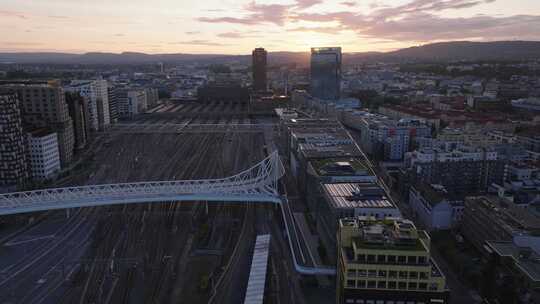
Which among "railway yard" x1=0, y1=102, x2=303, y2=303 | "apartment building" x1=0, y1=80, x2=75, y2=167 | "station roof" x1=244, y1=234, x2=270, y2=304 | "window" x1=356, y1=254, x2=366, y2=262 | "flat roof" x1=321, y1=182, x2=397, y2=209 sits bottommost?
"railway yard" x1=0, y1=102, x2=303, y2=303

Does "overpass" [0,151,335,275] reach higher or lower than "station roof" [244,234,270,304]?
higher

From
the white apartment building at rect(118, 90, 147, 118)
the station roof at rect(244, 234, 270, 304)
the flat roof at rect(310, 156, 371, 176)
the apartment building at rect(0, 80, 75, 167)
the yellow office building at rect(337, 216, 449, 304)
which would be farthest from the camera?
the white apartment building at rect(118, 90, 147, 118)

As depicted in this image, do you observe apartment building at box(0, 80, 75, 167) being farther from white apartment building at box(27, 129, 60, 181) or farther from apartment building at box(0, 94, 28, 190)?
apartment building at box(0, 94, 28, 190)

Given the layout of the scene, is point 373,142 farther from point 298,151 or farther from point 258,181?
point 258,181

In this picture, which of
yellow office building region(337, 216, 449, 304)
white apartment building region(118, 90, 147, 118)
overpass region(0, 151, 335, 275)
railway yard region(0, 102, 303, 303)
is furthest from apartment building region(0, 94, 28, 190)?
white apartment building region(118, 90, 147, 118)

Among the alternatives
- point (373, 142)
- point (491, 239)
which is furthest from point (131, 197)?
point (373, 142)

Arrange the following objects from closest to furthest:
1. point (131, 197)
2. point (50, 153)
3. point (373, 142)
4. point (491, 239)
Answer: point (491, 239) → point (131, 197) → point (50, 153) → point (373, 142)
